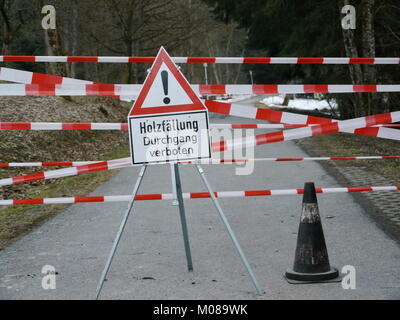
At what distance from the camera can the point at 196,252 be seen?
21.4 ft

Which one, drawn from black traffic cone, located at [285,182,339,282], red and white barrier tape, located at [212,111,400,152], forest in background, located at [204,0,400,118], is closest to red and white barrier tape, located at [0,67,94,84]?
red and white barrier tape, located at [212,111,400,152]

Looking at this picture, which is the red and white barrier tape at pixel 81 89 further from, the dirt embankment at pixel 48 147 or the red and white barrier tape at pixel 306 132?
the dirt embankment at pixel 48 147

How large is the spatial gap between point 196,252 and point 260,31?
1091 inches

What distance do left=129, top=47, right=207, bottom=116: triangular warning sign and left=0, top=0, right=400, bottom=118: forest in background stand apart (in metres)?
15.4

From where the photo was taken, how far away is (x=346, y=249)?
647cm

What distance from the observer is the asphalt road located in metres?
5.20

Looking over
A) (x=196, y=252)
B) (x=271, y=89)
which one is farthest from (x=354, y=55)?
(x=196, y=252)

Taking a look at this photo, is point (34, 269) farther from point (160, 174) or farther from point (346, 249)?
point (160, 174)

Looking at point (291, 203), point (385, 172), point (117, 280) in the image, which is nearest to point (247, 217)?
point (291, 203)

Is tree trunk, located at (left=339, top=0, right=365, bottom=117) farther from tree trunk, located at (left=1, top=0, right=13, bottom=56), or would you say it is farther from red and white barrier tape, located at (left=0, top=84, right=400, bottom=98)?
red and white barrier tape, located at (left=0, top=84, right=400, bottom=98)

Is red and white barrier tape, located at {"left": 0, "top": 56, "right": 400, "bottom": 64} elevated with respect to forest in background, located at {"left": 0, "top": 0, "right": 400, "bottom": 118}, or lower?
lower

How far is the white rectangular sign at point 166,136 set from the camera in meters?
5.54

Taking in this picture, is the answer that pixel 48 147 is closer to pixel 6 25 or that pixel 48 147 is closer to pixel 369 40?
pixel 369 40
